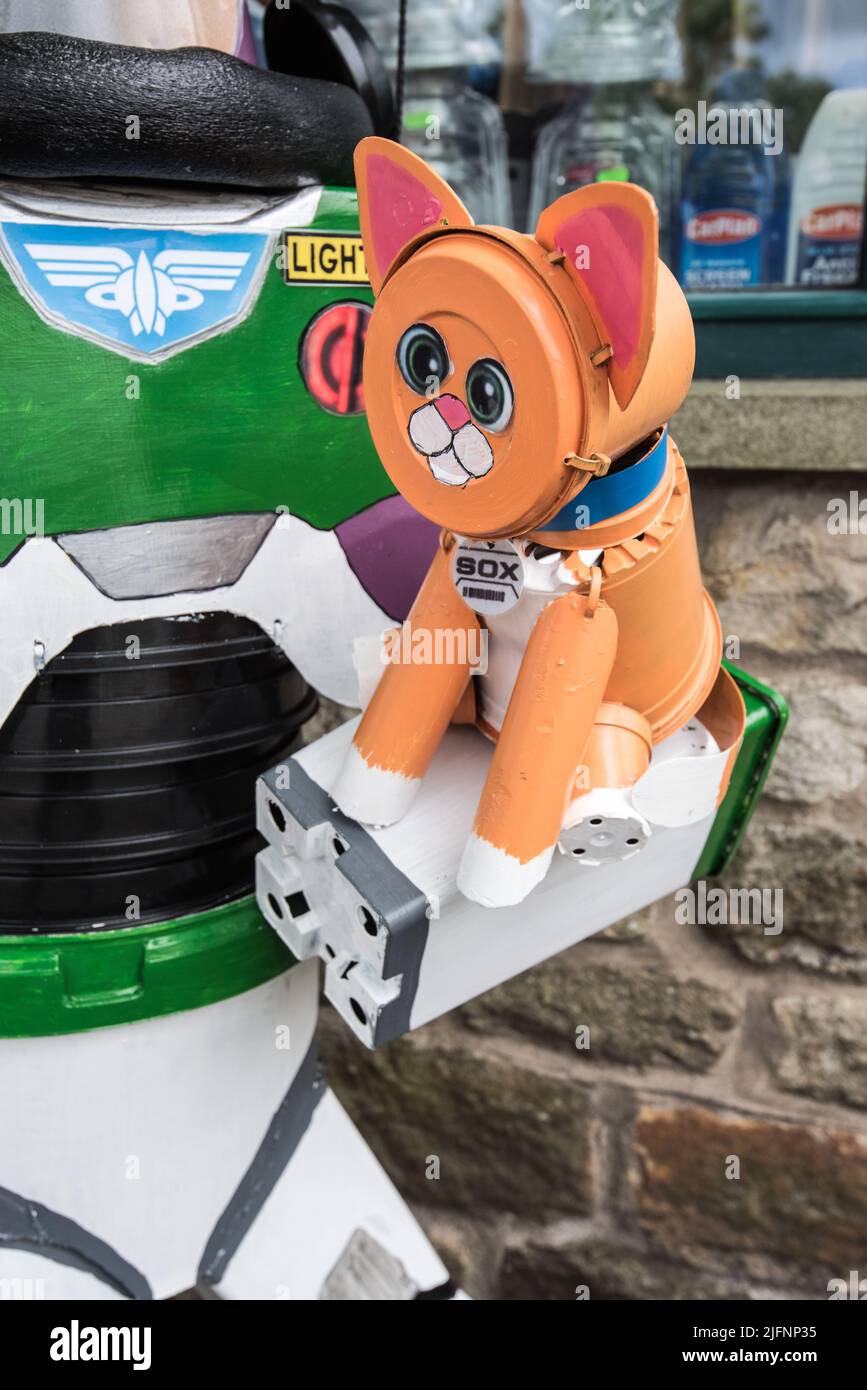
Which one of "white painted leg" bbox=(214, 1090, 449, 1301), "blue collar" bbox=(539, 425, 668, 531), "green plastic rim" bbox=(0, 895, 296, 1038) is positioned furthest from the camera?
"white painted leg" bbox=(214, 1090, 449, 1301)

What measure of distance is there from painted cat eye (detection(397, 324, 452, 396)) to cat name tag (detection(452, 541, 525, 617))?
0.34 ft

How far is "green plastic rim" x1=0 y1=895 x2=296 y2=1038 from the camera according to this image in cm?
76

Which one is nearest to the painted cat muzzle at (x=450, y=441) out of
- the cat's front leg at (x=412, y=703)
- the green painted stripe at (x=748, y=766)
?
the cat's front leg at (x=412, y=703)

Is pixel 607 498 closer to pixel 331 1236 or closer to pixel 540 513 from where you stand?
pixel 540 513

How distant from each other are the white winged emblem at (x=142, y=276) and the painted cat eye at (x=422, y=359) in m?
0.19

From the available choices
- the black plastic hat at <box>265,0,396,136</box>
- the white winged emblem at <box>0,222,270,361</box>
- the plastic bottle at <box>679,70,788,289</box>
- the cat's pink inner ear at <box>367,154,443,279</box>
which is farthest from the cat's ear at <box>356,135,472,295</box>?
the plastic bottle at <box>679,70,788,289</box>

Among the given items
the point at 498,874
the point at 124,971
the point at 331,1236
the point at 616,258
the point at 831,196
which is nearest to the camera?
the point at 616,258

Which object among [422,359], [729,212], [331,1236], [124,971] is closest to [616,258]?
[422,359]

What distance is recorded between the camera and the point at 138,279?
2.30 ft

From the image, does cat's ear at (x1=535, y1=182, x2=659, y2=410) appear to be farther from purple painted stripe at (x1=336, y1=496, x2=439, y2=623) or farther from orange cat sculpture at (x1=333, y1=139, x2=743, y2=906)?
purple painted stripe at (x1=336, y1=496, x2=439, y2=623)

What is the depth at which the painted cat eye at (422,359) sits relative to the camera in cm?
58

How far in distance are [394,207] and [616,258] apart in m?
0.13

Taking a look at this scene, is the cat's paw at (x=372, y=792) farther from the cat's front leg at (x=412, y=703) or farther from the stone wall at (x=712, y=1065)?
the stone wall at (x=712, y=1065)
